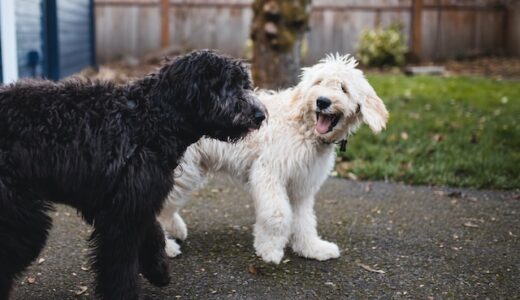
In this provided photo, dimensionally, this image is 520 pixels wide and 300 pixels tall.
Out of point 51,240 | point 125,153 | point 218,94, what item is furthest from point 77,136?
point 51,240

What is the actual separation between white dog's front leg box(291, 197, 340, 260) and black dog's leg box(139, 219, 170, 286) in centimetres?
121

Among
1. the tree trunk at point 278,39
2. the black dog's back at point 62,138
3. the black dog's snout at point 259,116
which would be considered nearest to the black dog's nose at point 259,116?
the black dog's snout at point 259,116

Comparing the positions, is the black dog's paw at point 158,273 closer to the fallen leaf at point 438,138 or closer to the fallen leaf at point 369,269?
the fallen leaf at point 369,269

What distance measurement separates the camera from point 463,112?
9.39 metres

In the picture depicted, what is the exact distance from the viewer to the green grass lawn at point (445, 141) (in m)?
6.66

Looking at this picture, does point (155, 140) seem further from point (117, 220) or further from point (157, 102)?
point (117, 220)

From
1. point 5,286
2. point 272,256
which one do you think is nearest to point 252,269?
point 272,256

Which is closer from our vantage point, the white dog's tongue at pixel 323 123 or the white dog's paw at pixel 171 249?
the white dog's tongue at pixel 323 123

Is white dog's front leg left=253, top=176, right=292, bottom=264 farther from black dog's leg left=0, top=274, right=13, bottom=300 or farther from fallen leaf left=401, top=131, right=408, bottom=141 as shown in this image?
fallen leaf left=401, top=131, right=408, bottom=141

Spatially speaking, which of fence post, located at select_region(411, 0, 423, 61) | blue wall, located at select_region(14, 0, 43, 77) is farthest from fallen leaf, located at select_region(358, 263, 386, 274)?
fence post, located at select_region(411, 0, 423, 61)

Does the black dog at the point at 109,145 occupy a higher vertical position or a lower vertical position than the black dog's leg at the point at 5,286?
higher

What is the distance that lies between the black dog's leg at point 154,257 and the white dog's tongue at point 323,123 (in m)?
1.38

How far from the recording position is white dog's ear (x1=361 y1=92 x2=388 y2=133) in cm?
427

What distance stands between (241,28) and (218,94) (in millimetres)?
12653
